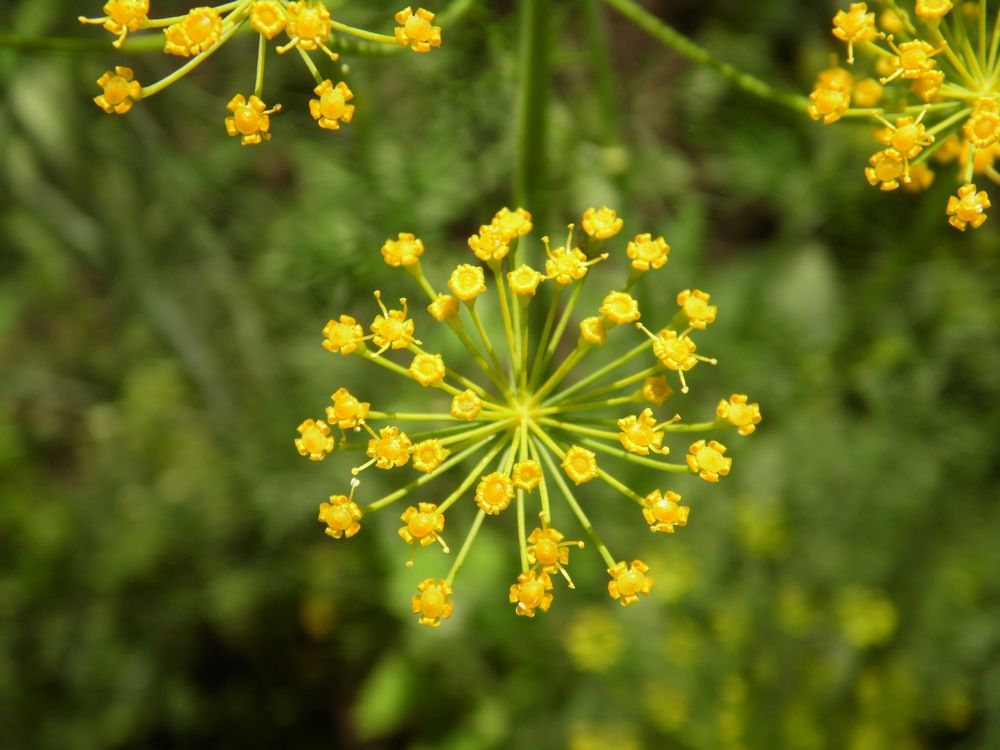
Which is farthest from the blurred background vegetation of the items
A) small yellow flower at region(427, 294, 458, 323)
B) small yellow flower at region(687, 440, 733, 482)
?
small yellow flower at region(687, 440, 733, 482)

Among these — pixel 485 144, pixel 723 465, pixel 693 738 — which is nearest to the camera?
pixel 723 465

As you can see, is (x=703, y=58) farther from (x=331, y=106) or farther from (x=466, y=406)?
(x=466, y=406)

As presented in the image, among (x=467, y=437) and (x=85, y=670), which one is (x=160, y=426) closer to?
(x=85, y=670)

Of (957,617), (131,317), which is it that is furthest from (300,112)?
(957,617)

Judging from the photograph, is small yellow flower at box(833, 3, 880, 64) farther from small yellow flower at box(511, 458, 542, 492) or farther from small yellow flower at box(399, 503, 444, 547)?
small yellow flower at box(399, 503, 444, 547)

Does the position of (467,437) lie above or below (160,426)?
below
